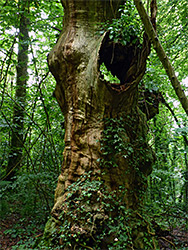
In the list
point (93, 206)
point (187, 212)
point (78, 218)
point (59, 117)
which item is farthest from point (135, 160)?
point (59, 117)

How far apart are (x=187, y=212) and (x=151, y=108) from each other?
229cm

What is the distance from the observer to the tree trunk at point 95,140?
2.53 meters

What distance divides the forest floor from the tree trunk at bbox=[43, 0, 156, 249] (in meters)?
1.04

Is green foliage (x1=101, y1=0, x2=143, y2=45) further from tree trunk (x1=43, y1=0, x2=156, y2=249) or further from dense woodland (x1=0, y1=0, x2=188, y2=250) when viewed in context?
tree trunk (x1=43, y1=0, x2=156, y2=249)

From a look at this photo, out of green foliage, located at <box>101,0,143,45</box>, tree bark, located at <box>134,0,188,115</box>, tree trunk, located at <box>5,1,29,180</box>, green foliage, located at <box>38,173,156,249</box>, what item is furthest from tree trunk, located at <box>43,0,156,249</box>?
tree trunk, located at <box>5,1,29,180</box>

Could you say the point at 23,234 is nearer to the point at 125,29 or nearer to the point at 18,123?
the point at 18,123

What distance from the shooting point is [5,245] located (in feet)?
11.2

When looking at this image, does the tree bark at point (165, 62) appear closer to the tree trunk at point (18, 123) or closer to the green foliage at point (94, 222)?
the green foliage at point (94, 222)

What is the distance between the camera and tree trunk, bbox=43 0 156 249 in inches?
99.6

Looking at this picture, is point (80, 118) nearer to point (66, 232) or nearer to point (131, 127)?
point (131, 127)

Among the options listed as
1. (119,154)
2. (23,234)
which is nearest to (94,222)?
(119,154)

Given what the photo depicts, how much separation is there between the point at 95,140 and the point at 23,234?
2698 millimetres

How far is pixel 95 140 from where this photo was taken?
2.89 metres

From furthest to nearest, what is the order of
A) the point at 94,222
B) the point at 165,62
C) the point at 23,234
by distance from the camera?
1. the point at 23,234
2. the point at 94,222
3. the point at 165,62
